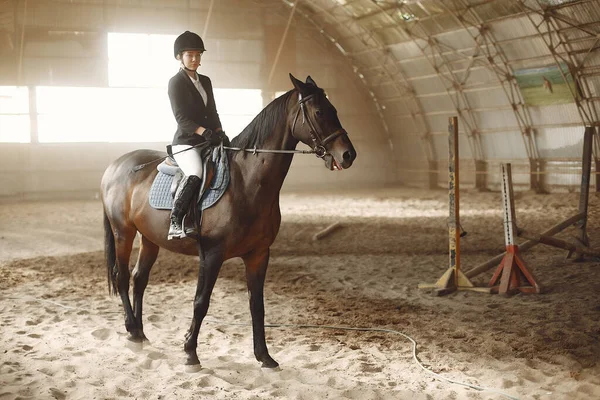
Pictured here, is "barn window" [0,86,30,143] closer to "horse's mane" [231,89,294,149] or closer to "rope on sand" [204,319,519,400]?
"rope on sand" [204,319,519,400]

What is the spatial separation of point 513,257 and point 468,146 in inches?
593

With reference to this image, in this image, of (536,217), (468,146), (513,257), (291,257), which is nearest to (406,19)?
(468,146)

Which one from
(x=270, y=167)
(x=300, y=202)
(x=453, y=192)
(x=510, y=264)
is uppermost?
(x=270, y=167)

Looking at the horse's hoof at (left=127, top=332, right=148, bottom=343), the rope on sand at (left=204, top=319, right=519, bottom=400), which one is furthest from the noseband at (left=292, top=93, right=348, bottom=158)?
the horse's hoof at (left=127, top=332, right=148, bottom=343)

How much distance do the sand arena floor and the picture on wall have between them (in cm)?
673

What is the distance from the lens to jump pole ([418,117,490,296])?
22.1 feet

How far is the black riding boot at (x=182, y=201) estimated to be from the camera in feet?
14.7

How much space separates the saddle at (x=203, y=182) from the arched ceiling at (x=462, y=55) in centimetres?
1200

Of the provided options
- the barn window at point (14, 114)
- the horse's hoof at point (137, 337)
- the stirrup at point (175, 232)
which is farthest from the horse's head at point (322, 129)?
the barn window at point (14, 114)

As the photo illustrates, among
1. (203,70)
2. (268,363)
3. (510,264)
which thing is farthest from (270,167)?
(203,70)

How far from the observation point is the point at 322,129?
4.12 meters

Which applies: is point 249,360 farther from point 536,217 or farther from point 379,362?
point 536,217

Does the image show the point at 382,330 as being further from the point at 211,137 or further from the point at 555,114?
the point at 555,114

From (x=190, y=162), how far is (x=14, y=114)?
58.5 feet
